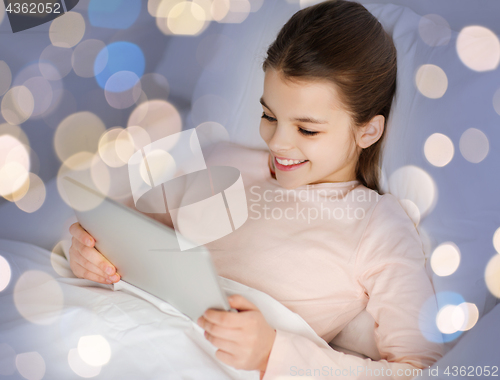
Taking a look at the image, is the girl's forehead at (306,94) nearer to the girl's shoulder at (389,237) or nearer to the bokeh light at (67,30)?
the girl's shoulder at (389,237)

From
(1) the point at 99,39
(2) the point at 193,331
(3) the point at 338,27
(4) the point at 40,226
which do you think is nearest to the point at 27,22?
(1) the point at 99,39

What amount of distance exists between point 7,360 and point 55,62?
3.49 feet

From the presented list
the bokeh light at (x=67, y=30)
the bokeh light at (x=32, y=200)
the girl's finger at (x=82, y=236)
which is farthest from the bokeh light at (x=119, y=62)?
the girl's finger at (x=82, y=236)

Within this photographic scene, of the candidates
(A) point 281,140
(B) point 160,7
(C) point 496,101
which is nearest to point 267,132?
(A) point 281,140

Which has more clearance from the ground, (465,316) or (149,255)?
(149,255)

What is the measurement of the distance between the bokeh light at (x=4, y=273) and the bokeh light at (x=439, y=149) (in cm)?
85

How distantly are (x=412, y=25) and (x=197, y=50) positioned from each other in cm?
77

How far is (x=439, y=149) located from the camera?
2.62 ft

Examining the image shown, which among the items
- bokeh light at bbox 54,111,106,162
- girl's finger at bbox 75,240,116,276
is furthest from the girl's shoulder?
bokeh light at bbox 54,111,106,162

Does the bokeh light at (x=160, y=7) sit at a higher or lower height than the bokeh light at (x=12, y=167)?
higher

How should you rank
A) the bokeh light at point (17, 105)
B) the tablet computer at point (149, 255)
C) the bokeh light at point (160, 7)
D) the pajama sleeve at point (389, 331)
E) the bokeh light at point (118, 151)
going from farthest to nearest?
the bokeh light at point (160, 7) < the bokeh light at point (17, 105) < the bokeh light at point (118, 151) < the pajama sleeve at point (389, 331) < the tablet computer at point (149, 255)

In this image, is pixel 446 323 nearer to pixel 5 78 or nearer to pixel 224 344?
pixel 224 344

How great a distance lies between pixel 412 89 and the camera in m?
0.87

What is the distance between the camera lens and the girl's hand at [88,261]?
758mm
